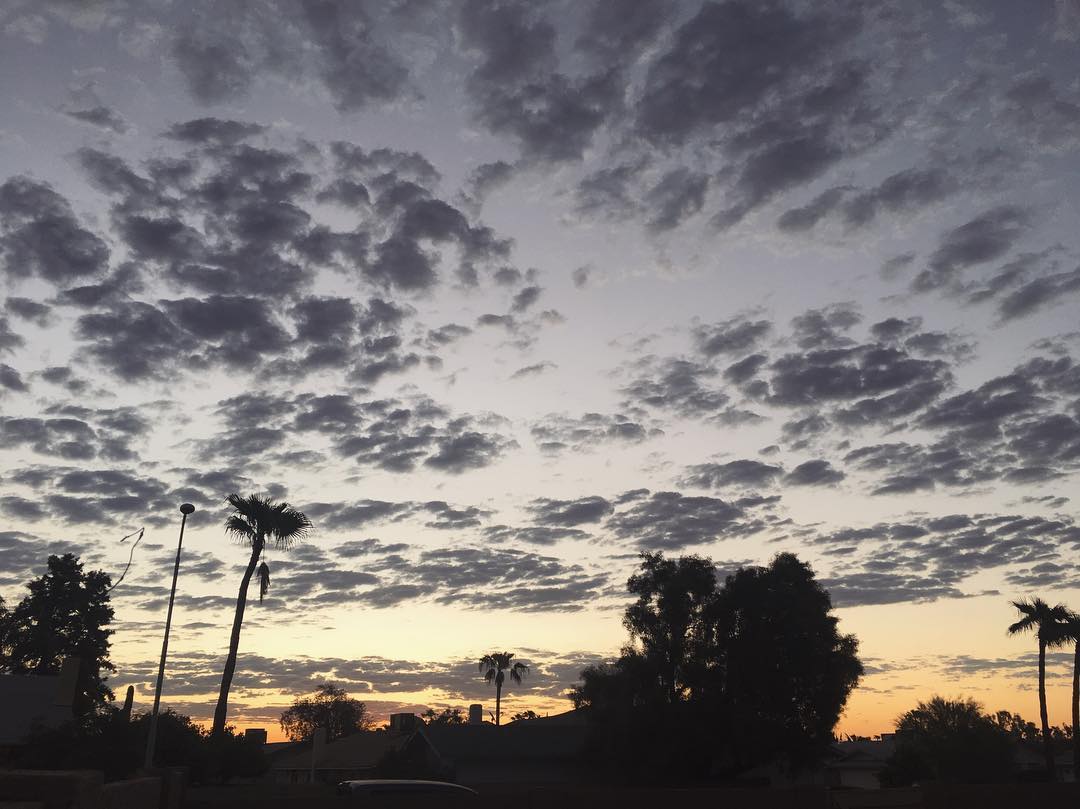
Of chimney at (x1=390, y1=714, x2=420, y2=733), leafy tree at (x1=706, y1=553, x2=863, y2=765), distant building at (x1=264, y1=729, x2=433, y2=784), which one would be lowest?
distant building at (x1=264, y1=729, x2=433, y2=784)

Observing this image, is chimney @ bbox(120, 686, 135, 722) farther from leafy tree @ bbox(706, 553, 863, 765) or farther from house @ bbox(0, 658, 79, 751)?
leafy tree @ bbox(706, 553, 863, 765)

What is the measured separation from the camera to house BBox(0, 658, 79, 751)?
1465 inches

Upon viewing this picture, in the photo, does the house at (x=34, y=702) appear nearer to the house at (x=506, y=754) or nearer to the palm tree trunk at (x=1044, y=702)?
the house at (x=506, y=754)

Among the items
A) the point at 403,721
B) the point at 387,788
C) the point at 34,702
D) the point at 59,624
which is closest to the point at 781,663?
the point at 387,788

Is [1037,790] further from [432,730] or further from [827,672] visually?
[432,730]

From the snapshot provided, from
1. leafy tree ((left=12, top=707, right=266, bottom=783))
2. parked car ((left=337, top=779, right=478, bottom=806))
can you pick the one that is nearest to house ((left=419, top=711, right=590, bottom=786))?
leafy tree ((left=12, top=707, right=266, bottom=783))

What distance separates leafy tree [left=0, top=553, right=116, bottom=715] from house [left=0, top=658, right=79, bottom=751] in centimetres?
4762

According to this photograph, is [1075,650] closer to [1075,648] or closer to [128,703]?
[1075,648]

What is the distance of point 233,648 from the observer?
1973 inches

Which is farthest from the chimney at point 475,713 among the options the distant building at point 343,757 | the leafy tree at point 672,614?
the leafy tree at point 672,614

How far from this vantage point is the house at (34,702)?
122ft

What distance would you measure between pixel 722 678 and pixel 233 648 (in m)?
26.6

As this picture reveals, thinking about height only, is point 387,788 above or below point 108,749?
below

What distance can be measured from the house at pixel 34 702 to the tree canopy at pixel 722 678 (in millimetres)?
25603
